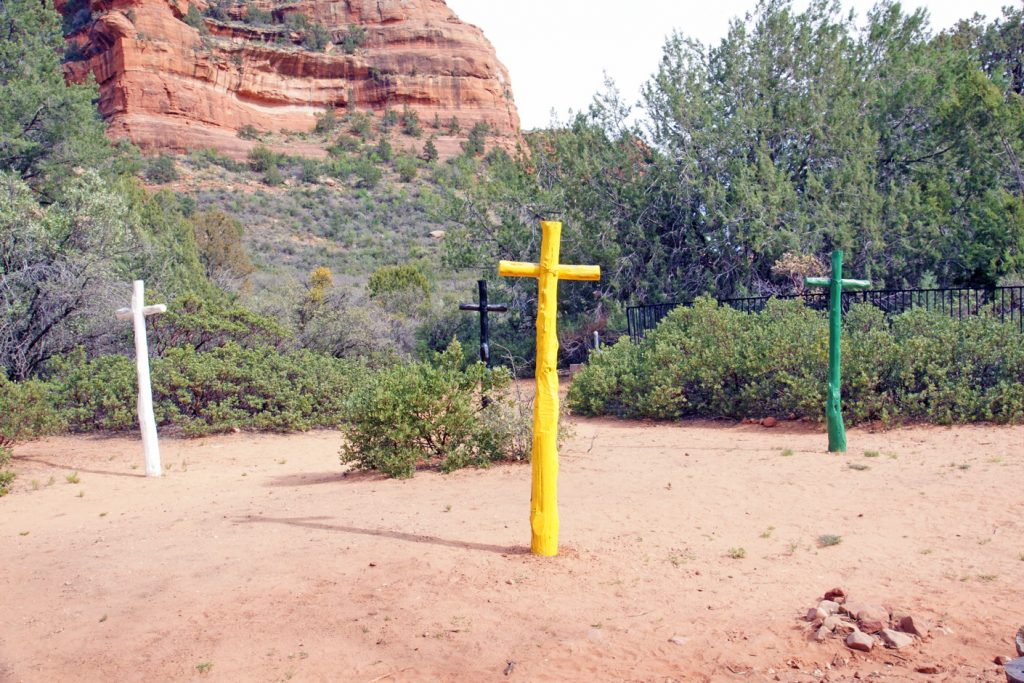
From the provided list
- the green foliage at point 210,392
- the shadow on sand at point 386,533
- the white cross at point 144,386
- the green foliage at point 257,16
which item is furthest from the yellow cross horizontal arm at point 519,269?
the green foliage at point 257,16

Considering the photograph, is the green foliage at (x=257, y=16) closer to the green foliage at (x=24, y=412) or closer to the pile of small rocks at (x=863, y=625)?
the green foliage at (x=24, y=412)

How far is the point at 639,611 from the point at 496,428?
3.99 m

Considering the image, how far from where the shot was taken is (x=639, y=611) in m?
4.50

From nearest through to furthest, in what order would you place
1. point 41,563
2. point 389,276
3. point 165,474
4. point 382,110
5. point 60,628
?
point 60,628 → point 41,563 → point 165,474 → point 389,276 → point 382,110

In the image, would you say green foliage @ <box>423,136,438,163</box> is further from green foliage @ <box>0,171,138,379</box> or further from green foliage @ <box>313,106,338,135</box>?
green foliage @ <box>0,171,138,379</box>

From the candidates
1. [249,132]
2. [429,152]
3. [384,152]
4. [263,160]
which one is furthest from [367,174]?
[249,132]

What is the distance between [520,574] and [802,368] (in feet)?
22.3


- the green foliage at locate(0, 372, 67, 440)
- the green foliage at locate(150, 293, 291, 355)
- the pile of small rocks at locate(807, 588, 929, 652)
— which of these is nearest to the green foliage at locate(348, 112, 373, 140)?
the green foliage at locate(150, 293, 291, 355)

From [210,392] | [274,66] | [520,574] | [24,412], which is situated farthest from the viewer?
[274,66]

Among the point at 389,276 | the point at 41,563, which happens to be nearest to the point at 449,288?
the point at 389,276

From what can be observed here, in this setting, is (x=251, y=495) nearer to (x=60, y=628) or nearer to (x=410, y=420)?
(x=410, y=420)

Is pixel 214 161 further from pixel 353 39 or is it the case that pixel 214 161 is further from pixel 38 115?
pixel 38 115

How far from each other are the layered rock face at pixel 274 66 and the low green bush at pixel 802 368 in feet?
133

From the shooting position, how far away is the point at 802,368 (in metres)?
10.7
